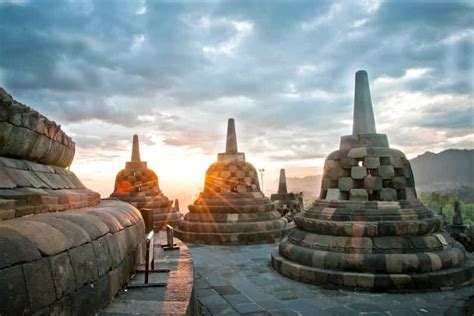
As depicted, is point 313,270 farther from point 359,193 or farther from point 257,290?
point 359,193

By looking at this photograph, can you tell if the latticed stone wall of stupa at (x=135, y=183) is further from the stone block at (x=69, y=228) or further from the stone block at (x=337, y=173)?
the stone block at (x=69, y=228)

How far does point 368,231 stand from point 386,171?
133 centimetres

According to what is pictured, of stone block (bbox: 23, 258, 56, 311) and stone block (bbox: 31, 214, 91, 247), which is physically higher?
stone block (bbox: 31, 214, 91, 247)

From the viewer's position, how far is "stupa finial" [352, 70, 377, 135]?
290 inches

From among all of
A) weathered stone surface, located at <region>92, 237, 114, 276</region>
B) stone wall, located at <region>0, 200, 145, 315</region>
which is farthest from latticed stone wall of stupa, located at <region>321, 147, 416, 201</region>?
weathered stone surface, located at <region>92, 237, 114, 276</region>

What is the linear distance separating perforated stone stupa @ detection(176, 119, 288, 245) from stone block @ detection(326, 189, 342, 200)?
4061 millimetres

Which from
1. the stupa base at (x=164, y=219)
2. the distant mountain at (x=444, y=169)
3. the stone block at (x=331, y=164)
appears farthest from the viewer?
the distant mountain at (x=444, y=169)

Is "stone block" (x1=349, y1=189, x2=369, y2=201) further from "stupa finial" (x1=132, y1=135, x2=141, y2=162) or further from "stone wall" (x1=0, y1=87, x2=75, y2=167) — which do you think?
"stupa finial" (x1=132, y1=135, x2=141, y2=162)

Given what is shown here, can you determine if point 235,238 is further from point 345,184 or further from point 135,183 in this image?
point 135,183

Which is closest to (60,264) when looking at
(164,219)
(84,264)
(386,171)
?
(84,264)

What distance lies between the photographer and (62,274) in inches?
90.7

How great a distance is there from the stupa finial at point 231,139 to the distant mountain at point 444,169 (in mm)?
110657

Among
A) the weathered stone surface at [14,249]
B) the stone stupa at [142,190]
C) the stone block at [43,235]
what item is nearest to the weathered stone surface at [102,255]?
the stone block at [43,235]

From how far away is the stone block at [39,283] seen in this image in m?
1.99
